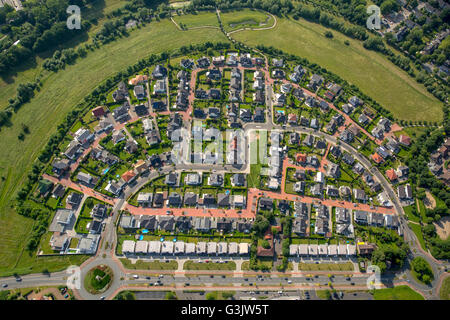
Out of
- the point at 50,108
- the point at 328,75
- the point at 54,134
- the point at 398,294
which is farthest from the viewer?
the point at 328,75

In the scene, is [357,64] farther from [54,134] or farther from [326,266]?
[54,134]

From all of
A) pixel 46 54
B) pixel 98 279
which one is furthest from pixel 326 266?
pixel 46 54

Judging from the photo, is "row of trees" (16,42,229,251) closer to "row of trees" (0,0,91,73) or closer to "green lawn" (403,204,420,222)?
"row of trees" (0,0,91,73)

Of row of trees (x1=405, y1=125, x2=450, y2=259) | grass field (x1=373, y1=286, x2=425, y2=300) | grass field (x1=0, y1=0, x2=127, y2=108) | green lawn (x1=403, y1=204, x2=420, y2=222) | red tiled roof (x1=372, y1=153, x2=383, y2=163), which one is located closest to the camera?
grass field (x1=373, y1=286, x2=425, y2=300)

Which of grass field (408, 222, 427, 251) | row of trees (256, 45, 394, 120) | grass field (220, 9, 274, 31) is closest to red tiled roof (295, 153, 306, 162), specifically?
row of trees (256, 45, 394, 120)

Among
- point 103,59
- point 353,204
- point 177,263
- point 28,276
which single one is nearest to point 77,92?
point 103,59

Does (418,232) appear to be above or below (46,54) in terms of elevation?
below

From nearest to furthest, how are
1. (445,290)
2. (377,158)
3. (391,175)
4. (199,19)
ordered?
(445,290) < (391,175) < (377,158) < (199,19)
